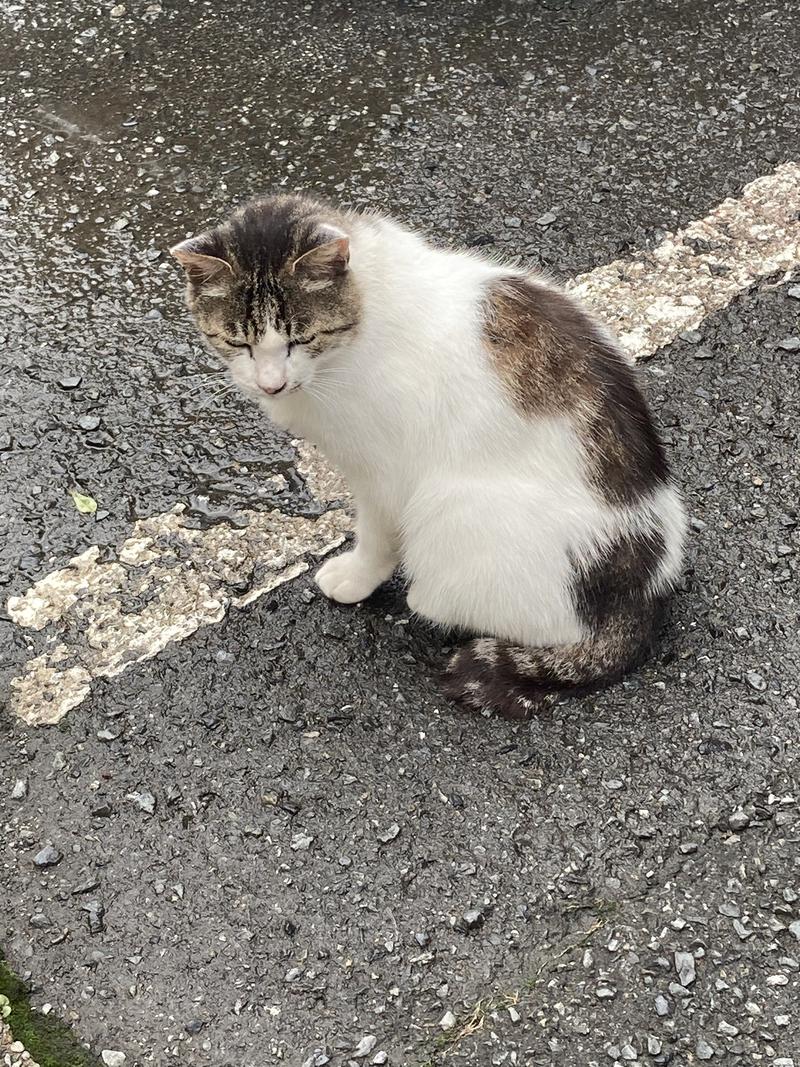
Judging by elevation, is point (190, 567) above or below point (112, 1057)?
above

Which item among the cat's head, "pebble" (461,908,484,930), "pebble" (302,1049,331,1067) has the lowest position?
"pebble" (302,1049,331,1067)

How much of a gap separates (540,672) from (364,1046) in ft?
2.85

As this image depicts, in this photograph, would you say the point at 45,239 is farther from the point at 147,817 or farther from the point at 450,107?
the point at 147,817

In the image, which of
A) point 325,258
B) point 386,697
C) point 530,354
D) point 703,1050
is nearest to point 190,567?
point 386,697

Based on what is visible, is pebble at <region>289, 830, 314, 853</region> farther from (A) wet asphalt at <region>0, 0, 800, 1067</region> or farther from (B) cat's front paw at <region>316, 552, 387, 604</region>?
(B) cat's front paw at <region>316, 552, 387, 604</region>

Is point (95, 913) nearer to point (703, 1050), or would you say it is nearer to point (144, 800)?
point (144, 800)

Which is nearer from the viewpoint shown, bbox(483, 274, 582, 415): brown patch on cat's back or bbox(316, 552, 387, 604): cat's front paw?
bbox(483, 274, 582, 415): brown patch on cat's back

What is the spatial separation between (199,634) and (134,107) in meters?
2.30

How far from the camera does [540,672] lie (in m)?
2.41

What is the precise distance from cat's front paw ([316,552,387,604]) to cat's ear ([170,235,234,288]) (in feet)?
2.46

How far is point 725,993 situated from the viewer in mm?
1974

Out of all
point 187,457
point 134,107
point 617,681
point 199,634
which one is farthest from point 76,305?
point 617,681

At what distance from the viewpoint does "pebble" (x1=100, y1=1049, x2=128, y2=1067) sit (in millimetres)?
1927

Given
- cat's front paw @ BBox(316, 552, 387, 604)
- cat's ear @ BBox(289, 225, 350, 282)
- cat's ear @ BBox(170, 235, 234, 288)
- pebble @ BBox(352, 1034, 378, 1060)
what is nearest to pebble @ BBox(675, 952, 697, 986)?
pebble @ BBox(352, 1034, 378, 1060)
